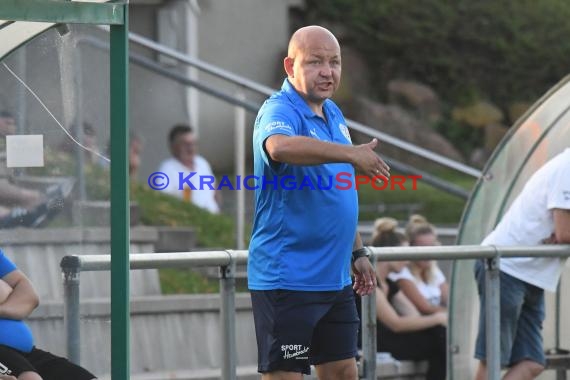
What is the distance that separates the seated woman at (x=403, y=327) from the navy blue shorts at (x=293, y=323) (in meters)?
2.94

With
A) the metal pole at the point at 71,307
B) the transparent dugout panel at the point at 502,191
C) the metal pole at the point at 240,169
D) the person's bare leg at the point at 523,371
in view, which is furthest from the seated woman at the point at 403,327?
the metal pole at the point at 71,307

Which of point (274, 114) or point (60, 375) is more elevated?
point (274, 114)

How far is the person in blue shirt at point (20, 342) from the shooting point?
468 cm

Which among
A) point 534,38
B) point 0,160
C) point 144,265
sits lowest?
point 144,265

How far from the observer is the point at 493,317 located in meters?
6.48

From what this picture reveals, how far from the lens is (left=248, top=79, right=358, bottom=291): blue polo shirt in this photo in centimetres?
509

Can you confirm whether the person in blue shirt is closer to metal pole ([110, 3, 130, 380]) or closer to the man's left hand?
metal pole ([110, 3, 130, 380])

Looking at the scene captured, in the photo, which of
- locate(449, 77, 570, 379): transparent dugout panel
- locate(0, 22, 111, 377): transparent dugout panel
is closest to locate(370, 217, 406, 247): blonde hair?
locate(449, 77, 570, 379): transparent dugout panel

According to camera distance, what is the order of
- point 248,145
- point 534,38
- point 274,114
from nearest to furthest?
point 274,114 → point 248,145 → point 534,38

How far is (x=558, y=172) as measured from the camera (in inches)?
255

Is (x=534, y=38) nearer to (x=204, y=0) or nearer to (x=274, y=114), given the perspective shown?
(x=204, y=0)

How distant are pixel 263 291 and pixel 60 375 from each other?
84 cm

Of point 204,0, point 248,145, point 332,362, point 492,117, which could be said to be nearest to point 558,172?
point 332,362

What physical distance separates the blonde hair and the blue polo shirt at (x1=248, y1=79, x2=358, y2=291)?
3.28 m
